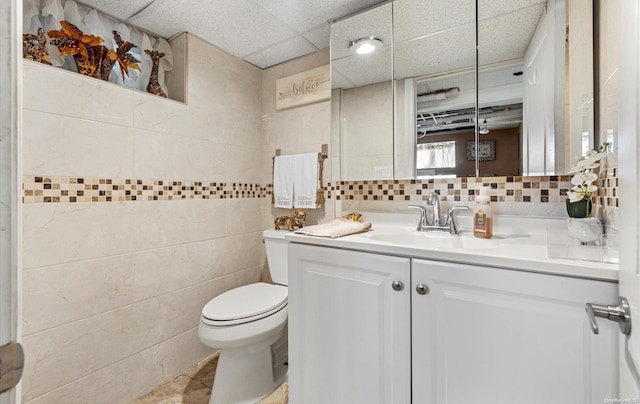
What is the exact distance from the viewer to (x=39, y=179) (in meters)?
1.20

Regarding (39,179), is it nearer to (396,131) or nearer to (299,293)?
(299,293)

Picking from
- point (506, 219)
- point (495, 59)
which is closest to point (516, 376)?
point (506, 219)

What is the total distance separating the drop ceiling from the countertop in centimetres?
112

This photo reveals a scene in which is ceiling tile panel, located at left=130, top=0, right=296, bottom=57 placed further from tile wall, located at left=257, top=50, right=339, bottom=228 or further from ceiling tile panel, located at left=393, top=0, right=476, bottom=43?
ceiling tile panel, located at left=393, top=0, right=476, bottom=43

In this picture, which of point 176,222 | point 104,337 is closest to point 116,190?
point 176,222

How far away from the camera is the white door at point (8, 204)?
1.16 feet

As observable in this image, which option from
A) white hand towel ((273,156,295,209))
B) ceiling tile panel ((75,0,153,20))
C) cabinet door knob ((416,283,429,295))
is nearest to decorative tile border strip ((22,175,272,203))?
white hand towel ((273,156,295,209))

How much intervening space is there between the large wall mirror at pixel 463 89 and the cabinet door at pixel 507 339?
0.64 m

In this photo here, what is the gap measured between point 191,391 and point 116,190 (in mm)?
1115

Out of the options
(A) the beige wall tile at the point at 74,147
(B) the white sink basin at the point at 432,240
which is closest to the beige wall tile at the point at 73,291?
(A) the beige wall tile at the point at 74,147

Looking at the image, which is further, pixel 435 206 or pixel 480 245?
pixel 435 206

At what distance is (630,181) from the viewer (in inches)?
20.7

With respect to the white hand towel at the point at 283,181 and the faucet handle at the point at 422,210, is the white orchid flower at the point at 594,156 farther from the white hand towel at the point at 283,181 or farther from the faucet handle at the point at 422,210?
the white hand towel at the point at 283,181

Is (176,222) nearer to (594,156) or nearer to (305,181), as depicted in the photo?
(305,181)
